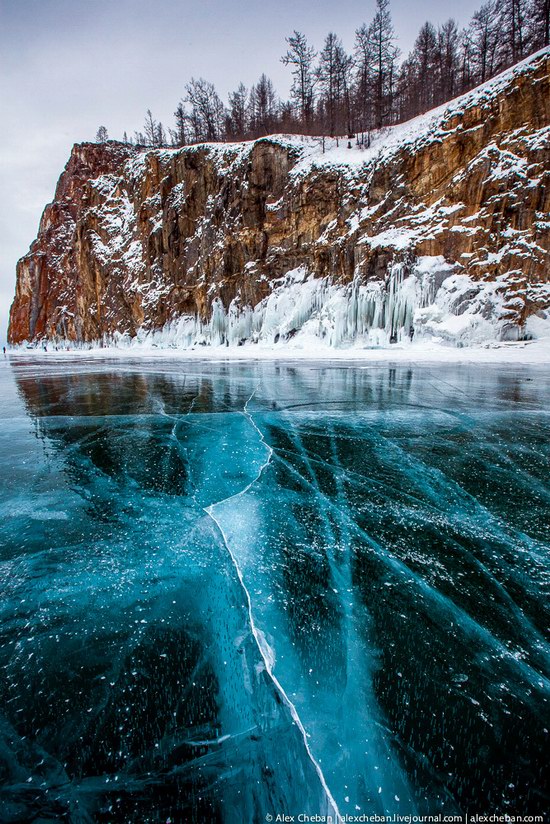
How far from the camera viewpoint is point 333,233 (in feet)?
75.5

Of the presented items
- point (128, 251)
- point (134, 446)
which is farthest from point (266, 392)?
point (128, 251)

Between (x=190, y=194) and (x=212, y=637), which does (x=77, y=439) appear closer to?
(x=212, y=637)

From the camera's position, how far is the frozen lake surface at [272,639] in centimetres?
85

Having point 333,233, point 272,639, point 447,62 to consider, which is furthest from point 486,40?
point 272,639

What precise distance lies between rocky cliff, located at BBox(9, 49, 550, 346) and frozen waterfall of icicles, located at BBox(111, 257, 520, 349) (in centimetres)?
8

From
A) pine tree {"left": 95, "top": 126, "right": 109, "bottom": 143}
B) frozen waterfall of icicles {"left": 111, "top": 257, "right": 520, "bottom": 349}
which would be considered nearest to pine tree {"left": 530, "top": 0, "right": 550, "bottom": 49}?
frozen waterfall of icicles {"left": 111, "top": 257, "right": 520, "bottom": 349}

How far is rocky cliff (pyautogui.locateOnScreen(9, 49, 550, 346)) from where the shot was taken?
664 inches

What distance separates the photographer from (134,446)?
11.2ft

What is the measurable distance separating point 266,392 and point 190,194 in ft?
97.6

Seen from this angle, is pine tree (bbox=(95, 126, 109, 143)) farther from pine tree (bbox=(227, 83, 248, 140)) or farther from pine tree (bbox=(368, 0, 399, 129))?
pine tree (bbox=(368, 0, 399, 129))

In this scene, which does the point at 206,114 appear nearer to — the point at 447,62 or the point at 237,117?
the point at 237,117

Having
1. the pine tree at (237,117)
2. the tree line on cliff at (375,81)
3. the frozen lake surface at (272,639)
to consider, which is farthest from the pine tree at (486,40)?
the frozen lake surface at (272,639)

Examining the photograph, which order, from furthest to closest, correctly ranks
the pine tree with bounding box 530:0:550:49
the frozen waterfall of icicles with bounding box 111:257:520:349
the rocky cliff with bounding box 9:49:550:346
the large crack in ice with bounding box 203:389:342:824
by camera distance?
1. the pine tree with bounding box 530:0:550:49
2. the frozen waterfall of icicles with bounding box 111:257:520:349
3. the rocky cliff with bounding box 9:49:550:346
4. the large crack in ice with bounding box 203:389:342:824

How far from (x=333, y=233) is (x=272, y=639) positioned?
2525 centimetres
